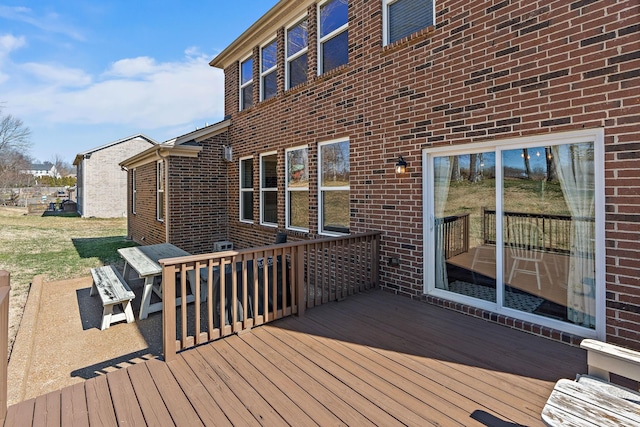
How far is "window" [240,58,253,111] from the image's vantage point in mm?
8891

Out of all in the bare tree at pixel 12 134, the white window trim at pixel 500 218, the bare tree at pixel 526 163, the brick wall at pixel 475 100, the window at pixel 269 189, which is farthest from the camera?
the bare tree at pixel 12 134

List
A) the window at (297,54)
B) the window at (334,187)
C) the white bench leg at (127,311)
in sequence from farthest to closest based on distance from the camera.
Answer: the window at (297,54) → the window at (334,187) → the white bench leg at (127,311)

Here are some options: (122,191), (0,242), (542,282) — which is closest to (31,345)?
(542,282)

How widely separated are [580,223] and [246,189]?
7.40 meters

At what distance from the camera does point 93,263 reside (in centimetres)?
909

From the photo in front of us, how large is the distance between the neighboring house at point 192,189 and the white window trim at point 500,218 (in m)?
6.73

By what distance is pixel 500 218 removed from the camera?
12.6 feet

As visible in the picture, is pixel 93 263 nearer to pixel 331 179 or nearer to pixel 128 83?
pixel 331 179

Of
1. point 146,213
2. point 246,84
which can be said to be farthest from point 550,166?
point 146,213

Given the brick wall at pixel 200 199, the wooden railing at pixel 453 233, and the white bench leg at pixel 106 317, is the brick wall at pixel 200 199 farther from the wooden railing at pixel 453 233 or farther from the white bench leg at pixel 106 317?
the wooden railing at pixel 453 233

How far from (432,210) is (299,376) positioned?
2809mm

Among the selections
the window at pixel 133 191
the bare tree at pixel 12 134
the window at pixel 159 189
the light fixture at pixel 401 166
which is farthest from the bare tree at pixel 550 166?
the bare tree at pixel 12 134

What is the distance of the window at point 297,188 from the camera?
6801 mm

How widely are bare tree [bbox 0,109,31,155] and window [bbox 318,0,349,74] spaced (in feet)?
140
